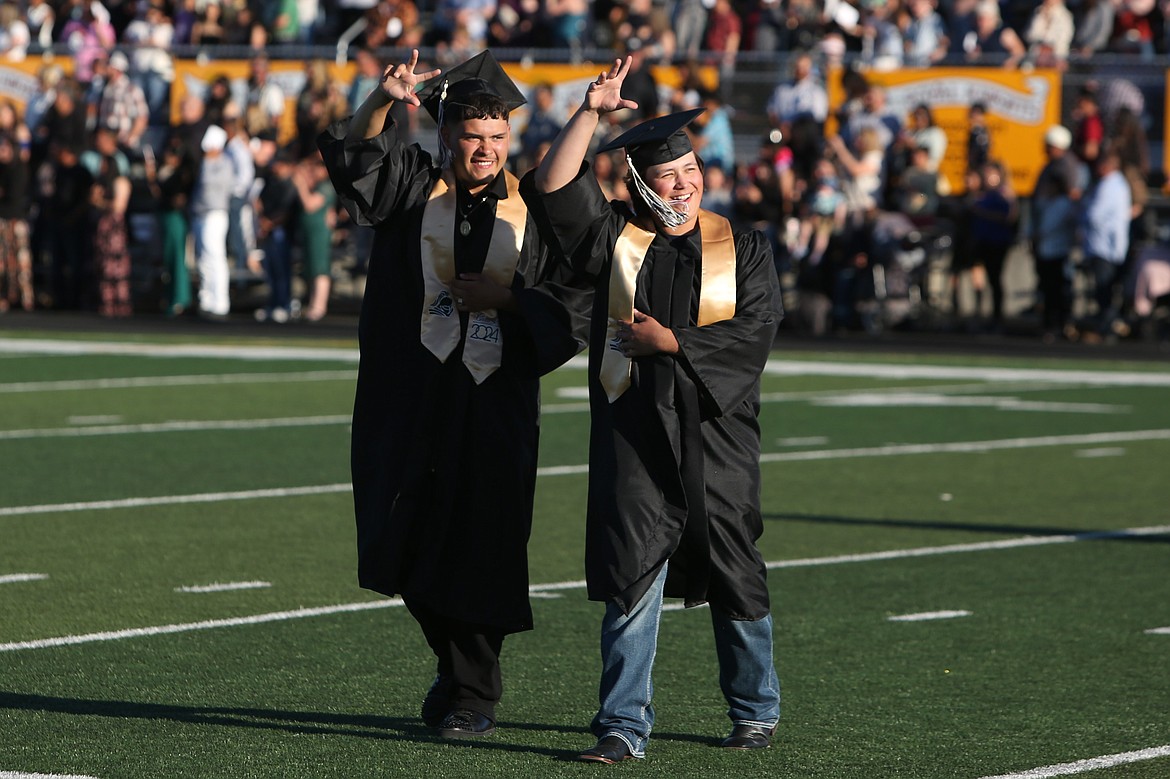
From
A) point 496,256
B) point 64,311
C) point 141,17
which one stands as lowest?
point 64,311

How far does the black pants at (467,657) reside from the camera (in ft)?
20.6

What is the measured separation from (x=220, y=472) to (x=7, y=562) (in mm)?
3272

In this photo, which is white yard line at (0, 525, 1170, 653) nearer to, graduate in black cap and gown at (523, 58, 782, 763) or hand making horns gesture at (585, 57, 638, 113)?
graduate in black cap and gown at (523, 58, 782, 763)

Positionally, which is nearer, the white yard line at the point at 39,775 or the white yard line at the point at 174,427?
the white yard line at the point at 39,775

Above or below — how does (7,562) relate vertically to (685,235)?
below

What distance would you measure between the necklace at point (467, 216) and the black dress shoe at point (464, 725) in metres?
1.33

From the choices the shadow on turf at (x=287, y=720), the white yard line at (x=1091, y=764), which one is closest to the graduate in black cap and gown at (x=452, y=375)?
the shadow on turf at (x=287, y=720)

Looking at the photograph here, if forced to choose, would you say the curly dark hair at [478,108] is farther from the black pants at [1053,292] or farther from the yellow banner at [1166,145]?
the yellow banner at [1166,145]

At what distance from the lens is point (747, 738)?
6.09 meters

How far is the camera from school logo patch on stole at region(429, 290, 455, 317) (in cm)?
619

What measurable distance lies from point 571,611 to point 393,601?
2.40 feet

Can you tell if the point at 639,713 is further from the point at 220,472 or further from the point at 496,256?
the point at 220,472

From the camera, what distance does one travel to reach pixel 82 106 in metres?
27.3

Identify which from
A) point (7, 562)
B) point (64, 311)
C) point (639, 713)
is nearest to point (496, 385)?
point (639, 713)
